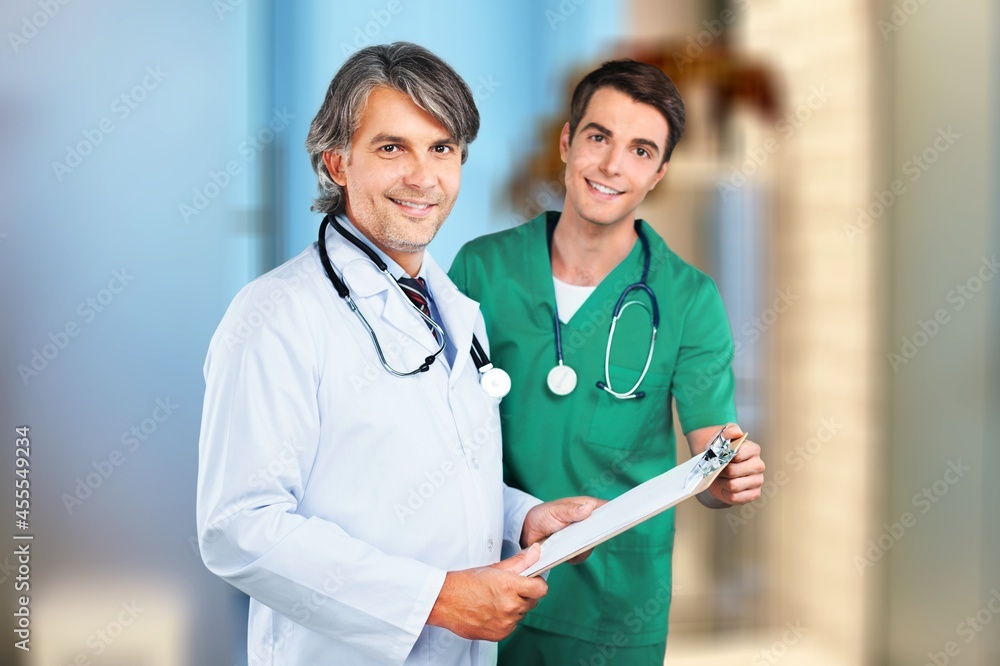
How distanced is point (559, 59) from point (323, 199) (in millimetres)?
817

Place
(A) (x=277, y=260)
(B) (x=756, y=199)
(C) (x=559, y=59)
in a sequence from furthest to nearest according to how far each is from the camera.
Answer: (B) (x=756, y=199), (C) (x=559, y=59), (A) (x=277, y=260)

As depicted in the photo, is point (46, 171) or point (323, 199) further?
point (46, 171)

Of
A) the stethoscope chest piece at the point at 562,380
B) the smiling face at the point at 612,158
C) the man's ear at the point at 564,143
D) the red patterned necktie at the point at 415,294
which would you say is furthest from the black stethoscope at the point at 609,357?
the red patterned necktie at the point at 415,294

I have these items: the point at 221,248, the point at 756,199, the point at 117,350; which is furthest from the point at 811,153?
the point at 117,350

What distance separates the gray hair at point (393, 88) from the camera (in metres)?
1.35

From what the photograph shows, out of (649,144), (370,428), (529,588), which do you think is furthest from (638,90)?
(529,588)

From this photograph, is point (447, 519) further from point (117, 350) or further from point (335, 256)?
point (117, 350)

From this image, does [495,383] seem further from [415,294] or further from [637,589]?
[637,589]

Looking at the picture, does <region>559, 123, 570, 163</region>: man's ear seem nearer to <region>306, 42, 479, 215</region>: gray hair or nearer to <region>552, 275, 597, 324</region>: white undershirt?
<region>552, 275, 597, 324</region>: white undershirt

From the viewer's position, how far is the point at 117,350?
1829mm

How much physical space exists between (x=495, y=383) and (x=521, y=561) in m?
0.29

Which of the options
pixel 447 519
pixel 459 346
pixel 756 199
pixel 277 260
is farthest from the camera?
pixel 756 199

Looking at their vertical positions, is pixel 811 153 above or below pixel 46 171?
above

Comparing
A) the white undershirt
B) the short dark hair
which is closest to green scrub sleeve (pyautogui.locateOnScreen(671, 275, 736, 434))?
the white undershirt
